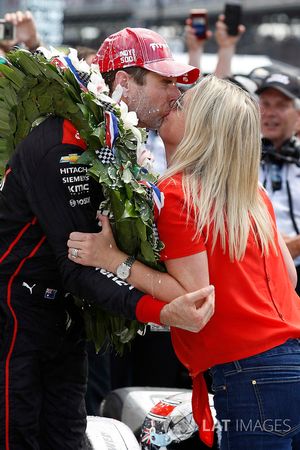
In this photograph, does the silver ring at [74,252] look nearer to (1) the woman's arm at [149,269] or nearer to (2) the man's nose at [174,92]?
(1) the woman's arm at [149,269]

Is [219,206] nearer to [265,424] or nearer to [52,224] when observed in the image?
[52,224]

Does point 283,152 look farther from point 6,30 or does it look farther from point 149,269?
point 149,269

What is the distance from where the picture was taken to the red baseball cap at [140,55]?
349cm

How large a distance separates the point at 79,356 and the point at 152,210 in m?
0.64

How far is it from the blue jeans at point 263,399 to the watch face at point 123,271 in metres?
0.47

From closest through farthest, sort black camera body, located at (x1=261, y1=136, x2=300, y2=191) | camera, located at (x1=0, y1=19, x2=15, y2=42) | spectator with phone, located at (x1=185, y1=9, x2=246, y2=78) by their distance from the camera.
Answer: camera, located at (x1=0, y1=19, x2=15, y2=42) < black camera body, located at (x1=261, y1=136, x2=300, y2=191) < spectator with phone, located at (x1=185, y1=9, x2=246, y2=78)

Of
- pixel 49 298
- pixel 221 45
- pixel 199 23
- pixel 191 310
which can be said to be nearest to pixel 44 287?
pixel 49 298

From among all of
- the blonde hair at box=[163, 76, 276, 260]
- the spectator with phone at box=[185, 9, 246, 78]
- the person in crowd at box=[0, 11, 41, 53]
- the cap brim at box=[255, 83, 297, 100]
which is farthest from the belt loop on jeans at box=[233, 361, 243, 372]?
the spectator with phone at box=[185, 9, 246, 78]

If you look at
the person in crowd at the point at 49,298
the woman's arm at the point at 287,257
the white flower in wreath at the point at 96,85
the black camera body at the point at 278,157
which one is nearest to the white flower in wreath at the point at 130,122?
the white flower in wreath at the point at 96,85

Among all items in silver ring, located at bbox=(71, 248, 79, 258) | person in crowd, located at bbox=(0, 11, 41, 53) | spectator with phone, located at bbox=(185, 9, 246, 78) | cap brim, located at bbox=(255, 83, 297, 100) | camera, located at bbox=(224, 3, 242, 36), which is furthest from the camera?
camera, located at bbox=(224, 3, 242, 36)

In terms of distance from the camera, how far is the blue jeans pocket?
3.03 metres

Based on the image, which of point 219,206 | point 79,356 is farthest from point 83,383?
point 219,206

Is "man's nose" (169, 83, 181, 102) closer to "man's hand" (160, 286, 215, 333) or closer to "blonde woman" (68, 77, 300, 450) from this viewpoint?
"blonde woman" (68, 77, 300, 450)

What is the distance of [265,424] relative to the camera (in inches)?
120
